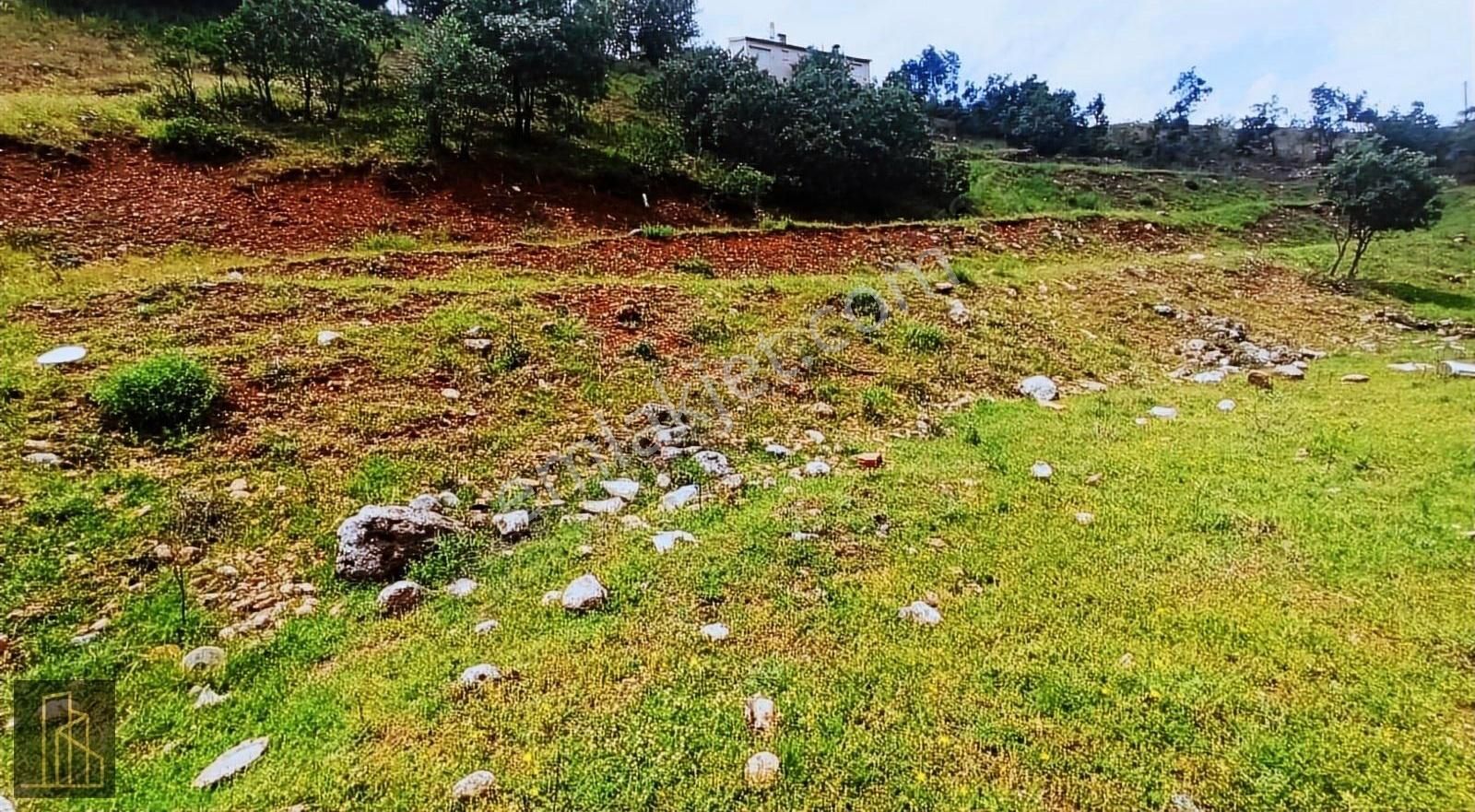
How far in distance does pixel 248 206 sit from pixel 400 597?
26.4 ft

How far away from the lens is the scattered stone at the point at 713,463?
16.8ft

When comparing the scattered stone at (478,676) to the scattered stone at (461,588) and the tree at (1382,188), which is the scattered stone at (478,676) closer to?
the scattered stone at (461,588)

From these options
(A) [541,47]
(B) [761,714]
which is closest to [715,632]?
(B) [761,714]

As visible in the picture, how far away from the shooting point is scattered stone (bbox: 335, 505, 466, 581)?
Answer: 3.86m

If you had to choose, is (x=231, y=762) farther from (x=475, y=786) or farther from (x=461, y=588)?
(x=461, y=588)

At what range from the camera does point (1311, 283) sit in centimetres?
1282

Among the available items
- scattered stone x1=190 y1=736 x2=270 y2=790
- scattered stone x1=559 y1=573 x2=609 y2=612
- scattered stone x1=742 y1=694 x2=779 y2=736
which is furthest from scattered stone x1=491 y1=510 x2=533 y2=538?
scattered stone x1=742 y1=694 x2=779 y2=736

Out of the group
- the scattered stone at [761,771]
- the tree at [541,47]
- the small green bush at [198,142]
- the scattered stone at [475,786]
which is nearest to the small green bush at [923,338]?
the scattered stone at [761,771]

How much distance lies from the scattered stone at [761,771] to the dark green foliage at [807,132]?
1222cm

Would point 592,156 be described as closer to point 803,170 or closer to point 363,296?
point 803,170

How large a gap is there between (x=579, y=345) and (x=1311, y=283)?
13.5 metres

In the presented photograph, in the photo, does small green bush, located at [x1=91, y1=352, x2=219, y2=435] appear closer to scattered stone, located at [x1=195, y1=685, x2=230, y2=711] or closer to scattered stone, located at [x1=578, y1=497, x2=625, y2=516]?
scattered stone, located at [x1=195, y1=685, x2=230, y2=711]

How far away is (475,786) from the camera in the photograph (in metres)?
2.54

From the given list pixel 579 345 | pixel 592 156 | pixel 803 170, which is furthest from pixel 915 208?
pixel 579 345
